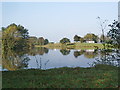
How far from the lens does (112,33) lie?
11.2 m

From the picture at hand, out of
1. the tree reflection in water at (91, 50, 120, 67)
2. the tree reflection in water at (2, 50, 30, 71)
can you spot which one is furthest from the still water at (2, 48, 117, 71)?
the tree reflection in water at (91, 50, 120, 67)

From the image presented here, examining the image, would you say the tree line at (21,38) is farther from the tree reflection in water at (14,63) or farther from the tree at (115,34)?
the tree reflection in water at (14,63)

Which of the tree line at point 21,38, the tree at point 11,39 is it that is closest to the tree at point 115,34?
the tree line at point 21,38

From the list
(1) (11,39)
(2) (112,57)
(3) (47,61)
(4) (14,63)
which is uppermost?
(1) (11,39)

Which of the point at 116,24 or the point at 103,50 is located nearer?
the point at 116,24

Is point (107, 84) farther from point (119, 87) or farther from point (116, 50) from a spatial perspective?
point (116, 50)

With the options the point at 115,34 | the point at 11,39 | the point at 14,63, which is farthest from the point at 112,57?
the point at 11,39

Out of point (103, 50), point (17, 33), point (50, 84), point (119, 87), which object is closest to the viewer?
point (119, 87)

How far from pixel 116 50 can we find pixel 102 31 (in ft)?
9.97

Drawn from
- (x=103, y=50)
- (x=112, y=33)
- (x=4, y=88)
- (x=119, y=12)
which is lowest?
(x=4, y=88)

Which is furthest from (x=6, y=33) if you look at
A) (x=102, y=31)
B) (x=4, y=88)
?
(x=4, y=88)

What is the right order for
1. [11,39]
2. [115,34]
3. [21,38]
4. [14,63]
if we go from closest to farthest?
[115,34]
[14,63]
[11,39]
[21,38]

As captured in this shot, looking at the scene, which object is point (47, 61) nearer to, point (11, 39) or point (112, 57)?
point (112, 57)

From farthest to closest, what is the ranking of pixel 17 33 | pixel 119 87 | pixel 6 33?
pixel 17 33
pixel 6 33
pixel 119 87
